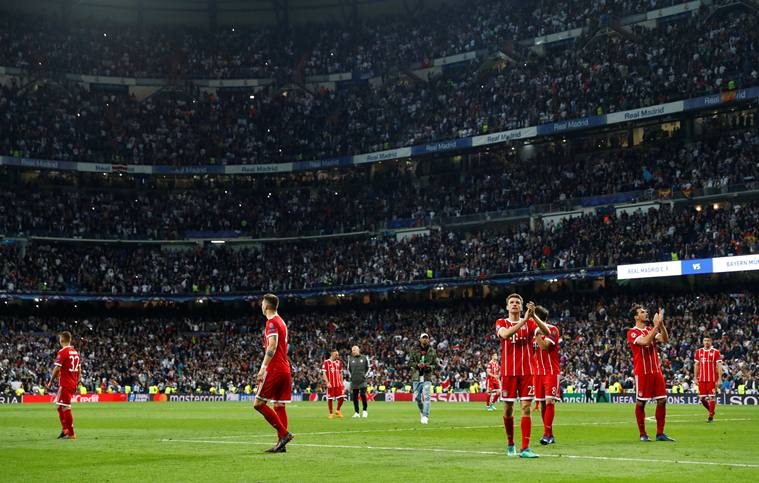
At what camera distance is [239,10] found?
327 feet

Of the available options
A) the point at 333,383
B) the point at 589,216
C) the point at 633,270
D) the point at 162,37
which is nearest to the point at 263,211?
the point at 162,37

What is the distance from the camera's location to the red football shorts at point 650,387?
21281mm

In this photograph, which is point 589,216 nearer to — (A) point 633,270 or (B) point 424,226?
(A) point 633,270

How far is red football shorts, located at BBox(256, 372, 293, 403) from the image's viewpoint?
18266 millimetres

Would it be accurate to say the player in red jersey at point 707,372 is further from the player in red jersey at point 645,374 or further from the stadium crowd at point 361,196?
the stadium crowd at point 361,196

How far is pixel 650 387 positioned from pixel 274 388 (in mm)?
8194

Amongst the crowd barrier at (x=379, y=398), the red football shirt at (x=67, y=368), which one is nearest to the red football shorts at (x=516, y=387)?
the red football shirt at (x=67, y=368)

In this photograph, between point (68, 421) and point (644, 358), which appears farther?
point (68, 421)

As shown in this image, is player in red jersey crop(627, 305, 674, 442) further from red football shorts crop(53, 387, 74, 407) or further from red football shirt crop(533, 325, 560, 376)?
red football shorts crop(53, 387, 74, 407)

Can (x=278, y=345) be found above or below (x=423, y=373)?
above

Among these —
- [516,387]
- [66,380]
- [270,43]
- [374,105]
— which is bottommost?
[516,387]

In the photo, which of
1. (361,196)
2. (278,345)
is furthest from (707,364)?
(361,196)

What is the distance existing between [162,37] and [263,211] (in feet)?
70.8

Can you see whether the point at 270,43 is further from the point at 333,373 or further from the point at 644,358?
the point at 644,358
